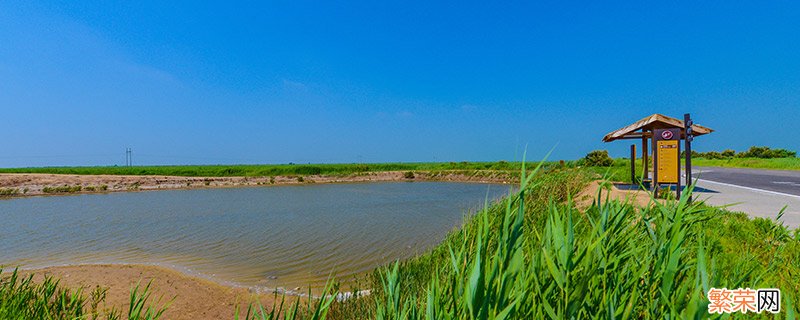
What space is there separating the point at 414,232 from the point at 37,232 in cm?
1249

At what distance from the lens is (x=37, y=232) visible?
1033 cm

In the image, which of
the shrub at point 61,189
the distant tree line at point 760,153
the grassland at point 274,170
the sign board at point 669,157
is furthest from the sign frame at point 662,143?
the distant tree line at point 760,153

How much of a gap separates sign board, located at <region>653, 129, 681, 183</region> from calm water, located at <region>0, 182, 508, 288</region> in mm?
5931

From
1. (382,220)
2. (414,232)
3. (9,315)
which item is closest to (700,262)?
(9,315)

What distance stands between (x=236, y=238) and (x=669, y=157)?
12692 millimetres

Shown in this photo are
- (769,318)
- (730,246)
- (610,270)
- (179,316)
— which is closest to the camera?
(610,270)

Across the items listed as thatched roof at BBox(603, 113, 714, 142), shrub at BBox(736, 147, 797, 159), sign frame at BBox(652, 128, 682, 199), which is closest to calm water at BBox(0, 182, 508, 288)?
sign frame at BBox(652, 128, 682, 199)

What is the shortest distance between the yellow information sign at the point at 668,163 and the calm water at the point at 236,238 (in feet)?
19.4

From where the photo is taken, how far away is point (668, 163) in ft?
28.2

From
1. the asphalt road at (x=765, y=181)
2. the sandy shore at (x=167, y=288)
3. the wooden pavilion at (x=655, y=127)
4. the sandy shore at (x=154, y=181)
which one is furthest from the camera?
the sandy shore at (x=154, y=181)

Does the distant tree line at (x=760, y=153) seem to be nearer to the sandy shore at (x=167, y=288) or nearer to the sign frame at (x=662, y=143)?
the sign frame at (x=662, y=143)

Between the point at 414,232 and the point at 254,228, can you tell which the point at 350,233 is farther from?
the point at 254,228

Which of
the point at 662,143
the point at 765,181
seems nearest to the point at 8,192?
the point at 662,143

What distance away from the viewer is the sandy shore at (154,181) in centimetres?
2439
